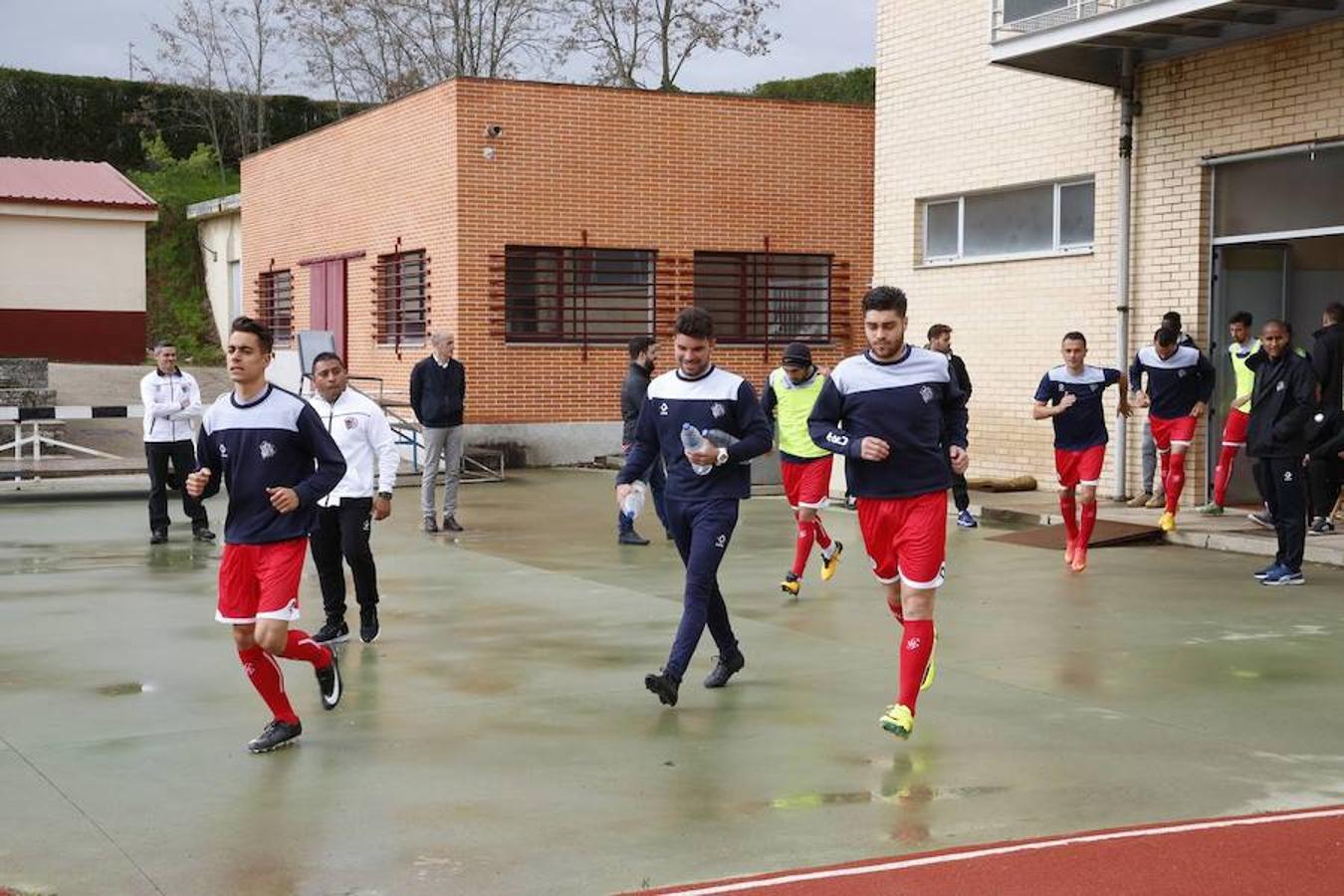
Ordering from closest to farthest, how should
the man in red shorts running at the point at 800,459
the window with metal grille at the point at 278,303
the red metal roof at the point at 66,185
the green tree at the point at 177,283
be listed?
1. the man in red shorts running at the point at 800,459
2. the window with metal grille at the point at 278,303
3. the red metal roof at the point at 66,185
4. the green tree at the point at 177,283

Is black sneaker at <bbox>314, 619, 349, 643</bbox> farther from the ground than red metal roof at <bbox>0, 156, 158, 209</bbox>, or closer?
closer

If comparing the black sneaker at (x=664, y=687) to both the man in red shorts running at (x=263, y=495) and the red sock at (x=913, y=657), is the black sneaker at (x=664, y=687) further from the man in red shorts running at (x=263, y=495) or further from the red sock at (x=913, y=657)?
the man in red shorts running at (x=263, y=495)

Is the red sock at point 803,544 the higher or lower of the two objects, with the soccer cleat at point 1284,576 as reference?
higher

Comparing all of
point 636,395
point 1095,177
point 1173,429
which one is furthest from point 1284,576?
point 1095,177

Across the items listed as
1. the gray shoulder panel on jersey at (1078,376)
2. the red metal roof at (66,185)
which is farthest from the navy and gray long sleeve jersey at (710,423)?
the red metal roof at (66,185)

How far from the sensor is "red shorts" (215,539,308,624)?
714 centimetres

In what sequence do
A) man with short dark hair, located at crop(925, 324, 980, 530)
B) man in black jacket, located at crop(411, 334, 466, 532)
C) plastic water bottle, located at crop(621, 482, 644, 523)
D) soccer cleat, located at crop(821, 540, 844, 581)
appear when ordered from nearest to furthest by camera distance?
plastic water bottle, located at crop(621, 482, 644, 523)
soccer cleat, located at crop(821, 540, 844, 581)
man with short dark hair, located at crop(925, 324, 980, 530)
man in black jacket, located at crop(411, 334, 466, 532)

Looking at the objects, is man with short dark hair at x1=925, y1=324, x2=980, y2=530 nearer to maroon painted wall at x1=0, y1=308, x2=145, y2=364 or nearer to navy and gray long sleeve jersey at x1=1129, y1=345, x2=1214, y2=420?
navy and gray long sleeve jersey at x1=1129, y1=345, x2=1214, y2=420

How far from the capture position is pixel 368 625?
33.1ft

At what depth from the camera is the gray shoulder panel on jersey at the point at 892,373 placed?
25.2ft

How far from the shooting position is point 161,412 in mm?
15680

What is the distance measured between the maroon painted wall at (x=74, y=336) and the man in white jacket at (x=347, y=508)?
86.3 feet

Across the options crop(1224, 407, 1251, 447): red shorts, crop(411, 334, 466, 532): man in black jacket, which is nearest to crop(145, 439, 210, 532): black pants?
crop(411, 334, 466, 532): man in black jacket

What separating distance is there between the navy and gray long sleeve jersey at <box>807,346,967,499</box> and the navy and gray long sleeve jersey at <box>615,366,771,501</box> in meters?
0.55
